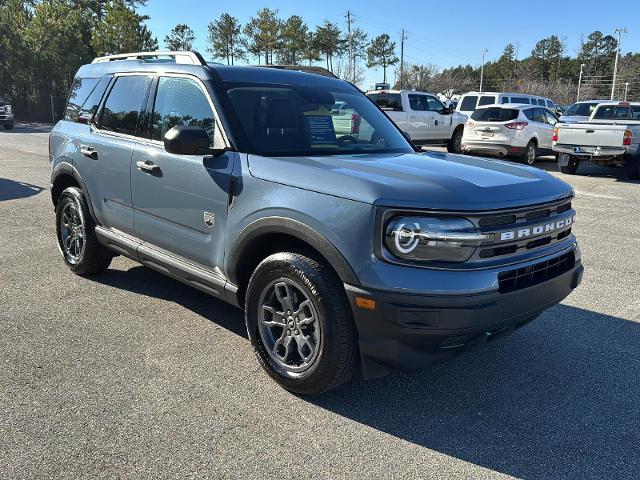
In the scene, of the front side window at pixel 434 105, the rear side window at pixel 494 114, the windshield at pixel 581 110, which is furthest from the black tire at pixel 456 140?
the rear side window at pixel 494 114

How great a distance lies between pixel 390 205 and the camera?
2857mm

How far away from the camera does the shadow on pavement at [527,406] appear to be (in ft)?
9.49

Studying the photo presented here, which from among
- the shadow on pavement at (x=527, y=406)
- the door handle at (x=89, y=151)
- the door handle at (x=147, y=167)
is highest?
the door handle at (x=89, y=151)

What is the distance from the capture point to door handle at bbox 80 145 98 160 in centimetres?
491

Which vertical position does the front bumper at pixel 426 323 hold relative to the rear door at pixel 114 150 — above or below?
below

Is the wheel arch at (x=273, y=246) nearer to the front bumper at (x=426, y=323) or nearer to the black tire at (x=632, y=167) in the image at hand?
the front bumper at (x=426, y=323)

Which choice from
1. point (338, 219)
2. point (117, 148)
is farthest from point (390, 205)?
point (117, 148)

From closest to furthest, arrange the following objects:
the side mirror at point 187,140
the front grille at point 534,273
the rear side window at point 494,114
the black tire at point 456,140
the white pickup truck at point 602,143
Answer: the front grille at point 534,273
the side mirror at point 187,140
the white pickup truck at point 602,143
the rear side window at point 494,114
the black tire at point 456,140

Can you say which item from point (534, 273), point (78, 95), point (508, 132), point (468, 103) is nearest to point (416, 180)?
point (534, 273)

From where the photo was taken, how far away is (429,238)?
2832 mm

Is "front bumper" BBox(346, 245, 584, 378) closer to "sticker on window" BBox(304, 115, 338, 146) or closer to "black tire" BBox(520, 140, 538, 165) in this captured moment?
"sticker on window" BBox(304, 115, 338, 146)

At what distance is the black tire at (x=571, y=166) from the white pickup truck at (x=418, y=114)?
5168mm

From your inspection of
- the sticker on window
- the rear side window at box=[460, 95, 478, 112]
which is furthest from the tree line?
the sticker on window

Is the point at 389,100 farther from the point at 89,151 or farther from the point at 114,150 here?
the point at 114,150
